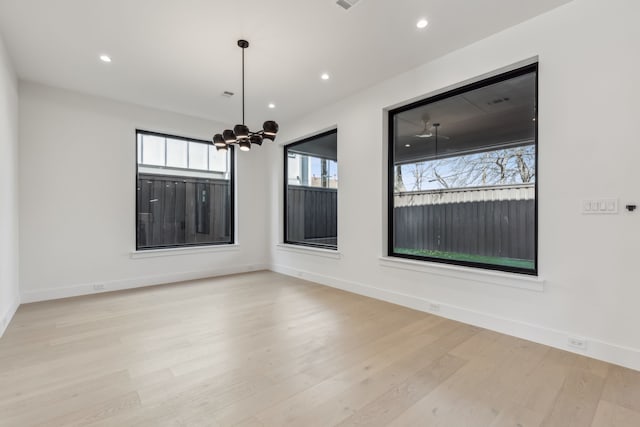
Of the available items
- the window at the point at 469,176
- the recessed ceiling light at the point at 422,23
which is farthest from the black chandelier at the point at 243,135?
the window at the point at 469,176

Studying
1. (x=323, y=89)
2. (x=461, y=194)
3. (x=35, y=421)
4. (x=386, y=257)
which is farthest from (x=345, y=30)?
(x=35, y=421)

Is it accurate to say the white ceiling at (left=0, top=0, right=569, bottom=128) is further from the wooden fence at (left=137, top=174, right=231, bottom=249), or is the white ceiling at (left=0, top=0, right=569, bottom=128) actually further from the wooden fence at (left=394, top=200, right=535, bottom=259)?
the wooden fence at (left=394, top=200, right=535, bottom=259)

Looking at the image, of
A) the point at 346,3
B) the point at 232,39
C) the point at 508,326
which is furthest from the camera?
the point at 232,39

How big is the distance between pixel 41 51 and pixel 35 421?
3.66 metres

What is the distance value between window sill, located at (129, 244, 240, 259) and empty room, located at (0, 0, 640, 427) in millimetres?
38

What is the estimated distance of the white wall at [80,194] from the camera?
159 inches

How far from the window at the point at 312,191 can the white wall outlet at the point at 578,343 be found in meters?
3.13

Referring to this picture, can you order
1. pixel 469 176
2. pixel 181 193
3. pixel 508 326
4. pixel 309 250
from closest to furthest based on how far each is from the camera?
pixel 508 326, pixel 469 176, pixel 309 250, pixel 181 193

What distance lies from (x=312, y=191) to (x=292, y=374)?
12.5 feet

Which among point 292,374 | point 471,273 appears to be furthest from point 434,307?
point 292,374

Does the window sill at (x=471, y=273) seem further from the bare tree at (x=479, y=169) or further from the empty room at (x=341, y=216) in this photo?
the bare tree at (x=479, y=169)

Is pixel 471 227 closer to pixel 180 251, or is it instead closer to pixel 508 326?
pixel 508 326

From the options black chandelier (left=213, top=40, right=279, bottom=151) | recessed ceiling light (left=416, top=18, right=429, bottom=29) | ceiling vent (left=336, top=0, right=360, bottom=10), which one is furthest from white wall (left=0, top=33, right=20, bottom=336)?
recessed ceiling light (left=416, top=18, right=429, bottom=29)

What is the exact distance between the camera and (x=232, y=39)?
10.1 feet
